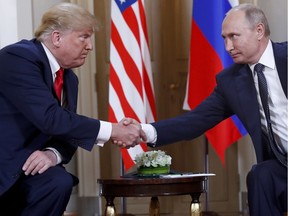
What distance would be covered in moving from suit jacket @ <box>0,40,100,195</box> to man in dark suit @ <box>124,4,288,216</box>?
784 millimetres

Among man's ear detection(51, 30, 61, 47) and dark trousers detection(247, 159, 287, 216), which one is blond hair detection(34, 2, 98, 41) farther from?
dark trousers detection(247, 159, 287, 216)

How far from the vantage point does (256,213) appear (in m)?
3.27

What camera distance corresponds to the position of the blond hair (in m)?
3.60

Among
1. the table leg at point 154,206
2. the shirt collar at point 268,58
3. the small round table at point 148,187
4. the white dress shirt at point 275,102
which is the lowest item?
the table leg at point 154,206

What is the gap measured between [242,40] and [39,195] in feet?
4.12

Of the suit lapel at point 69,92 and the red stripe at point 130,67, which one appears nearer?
the suit lapel at point 69,92

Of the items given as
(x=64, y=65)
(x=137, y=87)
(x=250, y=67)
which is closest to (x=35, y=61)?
(x=64, y=65)

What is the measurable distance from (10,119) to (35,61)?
30 centimetres

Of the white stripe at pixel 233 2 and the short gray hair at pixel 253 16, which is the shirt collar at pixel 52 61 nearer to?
the short gray hair at pixel 253 16

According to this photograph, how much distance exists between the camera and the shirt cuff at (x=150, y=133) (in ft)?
13.0

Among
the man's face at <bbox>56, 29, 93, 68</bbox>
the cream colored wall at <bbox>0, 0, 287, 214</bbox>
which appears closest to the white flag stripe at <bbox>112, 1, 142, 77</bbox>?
the cream colored wall at <bbox>0, 0, 287, 214</bbox>

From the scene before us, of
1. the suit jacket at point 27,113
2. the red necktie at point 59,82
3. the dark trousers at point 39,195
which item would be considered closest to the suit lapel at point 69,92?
the red necktie at point 59,82

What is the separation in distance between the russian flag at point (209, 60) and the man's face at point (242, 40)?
1606 mm

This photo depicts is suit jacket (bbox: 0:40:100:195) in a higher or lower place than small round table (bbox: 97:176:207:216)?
higher
